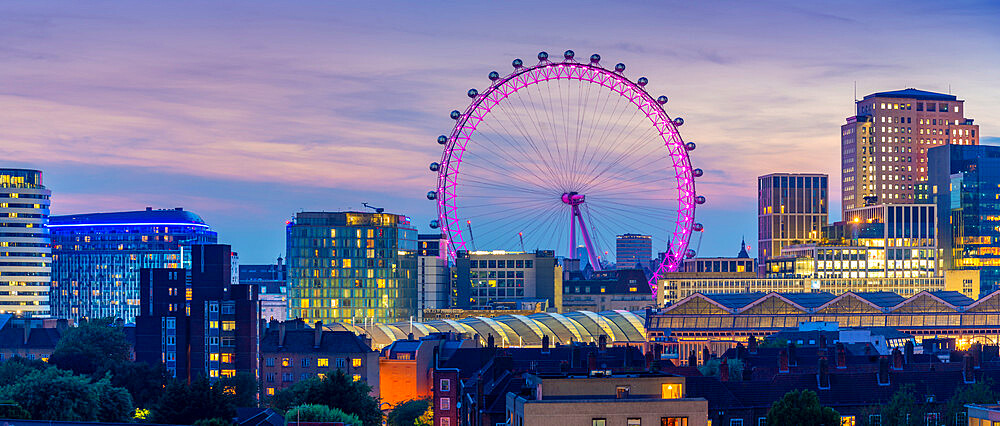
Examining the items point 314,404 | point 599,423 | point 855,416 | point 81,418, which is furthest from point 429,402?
point 599,423

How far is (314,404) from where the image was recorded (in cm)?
11312

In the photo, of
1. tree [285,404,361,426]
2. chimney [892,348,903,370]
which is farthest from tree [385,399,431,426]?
chimney [892,348,903,370]

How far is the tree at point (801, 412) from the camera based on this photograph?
89.7 metres

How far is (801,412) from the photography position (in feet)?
294

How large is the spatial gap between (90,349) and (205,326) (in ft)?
62.3

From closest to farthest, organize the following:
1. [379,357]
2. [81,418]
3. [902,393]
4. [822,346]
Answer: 1. [902,393]
2. [81,418]
3. [822,346]
4. [379,357]

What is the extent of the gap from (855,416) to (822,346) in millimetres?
39043

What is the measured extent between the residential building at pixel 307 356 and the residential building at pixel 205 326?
10.7ft

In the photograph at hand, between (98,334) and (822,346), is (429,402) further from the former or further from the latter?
(98,334)

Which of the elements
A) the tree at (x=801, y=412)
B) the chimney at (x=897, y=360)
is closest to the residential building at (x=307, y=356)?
the chimney at (x=897, y=360)

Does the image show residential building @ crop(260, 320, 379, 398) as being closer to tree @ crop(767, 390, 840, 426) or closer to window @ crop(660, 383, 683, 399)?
tree @ crop(767, 390, 840, 426)

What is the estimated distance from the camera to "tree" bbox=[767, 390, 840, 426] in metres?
89.7

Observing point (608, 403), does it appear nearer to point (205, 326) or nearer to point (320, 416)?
point (320, 416)

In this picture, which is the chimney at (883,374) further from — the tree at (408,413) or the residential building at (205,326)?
the residential building at (205,326)
